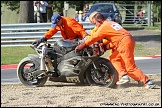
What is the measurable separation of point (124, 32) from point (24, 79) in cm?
243

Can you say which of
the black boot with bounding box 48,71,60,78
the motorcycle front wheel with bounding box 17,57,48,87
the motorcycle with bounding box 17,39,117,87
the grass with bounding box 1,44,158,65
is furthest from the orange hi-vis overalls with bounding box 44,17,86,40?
the grass with bounding box 1,44,158,65

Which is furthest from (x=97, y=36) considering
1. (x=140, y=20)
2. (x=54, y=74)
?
(x=140, y=20)

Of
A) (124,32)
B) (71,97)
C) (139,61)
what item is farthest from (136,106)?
(139,61)

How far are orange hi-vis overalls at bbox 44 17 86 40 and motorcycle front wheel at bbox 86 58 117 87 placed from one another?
88cm

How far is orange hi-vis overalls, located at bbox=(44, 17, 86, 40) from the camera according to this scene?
9883mm

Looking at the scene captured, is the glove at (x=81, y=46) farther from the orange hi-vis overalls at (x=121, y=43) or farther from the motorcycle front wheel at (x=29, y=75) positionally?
the motorcycle front wheel at (x=29, y=75)

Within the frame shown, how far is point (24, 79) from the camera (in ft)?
32.6

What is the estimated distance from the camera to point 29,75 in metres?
9.88

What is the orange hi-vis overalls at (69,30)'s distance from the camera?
9.88 m

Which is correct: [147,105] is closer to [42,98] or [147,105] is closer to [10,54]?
[42,98]

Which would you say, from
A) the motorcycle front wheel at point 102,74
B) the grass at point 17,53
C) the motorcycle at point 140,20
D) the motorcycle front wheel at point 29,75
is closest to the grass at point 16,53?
the grass at point 17,53

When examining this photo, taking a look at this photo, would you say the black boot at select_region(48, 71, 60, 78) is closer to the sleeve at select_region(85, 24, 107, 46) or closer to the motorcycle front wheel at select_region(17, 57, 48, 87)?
the motorcycle front wheel at select_region(17, 57, 48, 87)

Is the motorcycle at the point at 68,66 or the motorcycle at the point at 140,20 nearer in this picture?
the motorcycle at the point at 68,66

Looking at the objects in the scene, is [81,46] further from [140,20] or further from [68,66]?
[140,20]
